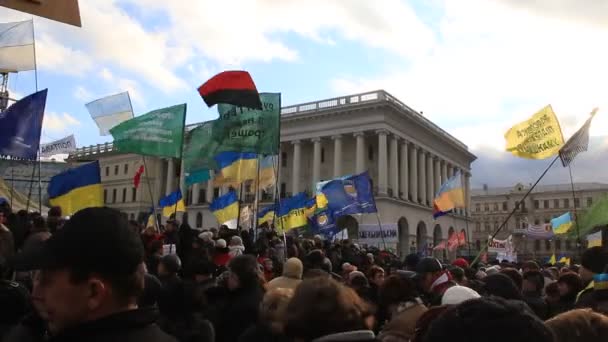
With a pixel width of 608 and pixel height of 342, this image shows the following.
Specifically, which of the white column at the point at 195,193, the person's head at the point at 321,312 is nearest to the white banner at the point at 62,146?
the person's head at the point at 321,312

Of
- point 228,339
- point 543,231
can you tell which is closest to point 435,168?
point 543,231

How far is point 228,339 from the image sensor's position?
464 cm

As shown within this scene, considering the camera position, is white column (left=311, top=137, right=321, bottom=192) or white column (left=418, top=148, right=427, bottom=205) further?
white column (left=418, top=148, right=427, bottom=205)

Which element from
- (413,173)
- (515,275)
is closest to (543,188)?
(413,173)

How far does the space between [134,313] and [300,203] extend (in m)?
20.3

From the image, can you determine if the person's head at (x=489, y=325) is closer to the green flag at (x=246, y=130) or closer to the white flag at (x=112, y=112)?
the green flag at (x=246, y=130)

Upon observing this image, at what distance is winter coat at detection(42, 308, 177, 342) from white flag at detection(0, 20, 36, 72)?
13.5 m

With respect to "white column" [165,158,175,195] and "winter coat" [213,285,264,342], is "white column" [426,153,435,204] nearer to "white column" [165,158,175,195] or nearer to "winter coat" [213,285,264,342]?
"white column" [165,158,175,195]

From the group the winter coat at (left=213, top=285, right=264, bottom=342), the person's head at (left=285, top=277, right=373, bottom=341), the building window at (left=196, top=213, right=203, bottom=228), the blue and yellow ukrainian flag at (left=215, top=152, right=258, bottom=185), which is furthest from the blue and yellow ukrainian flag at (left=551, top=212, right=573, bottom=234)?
the building window at (left=196, top=213, right=203, bottom=228)

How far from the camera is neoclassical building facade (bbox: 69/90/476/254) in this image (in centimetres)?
4831

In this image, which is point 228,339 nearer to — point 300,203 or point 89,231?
point 89,231

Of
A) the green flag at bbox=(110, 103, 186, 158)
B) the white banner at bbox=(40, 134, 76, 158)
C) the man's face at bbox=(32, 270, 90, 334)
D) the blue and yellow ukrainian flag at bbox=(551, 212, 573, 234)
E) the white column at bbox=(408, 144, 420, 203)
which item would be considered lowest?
the man's face at bbox=(32, 270, 90, 334)

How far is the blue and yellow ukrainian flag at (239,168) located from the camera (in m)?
15.3

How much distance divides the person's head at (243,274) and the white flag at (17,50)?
1124 cm
